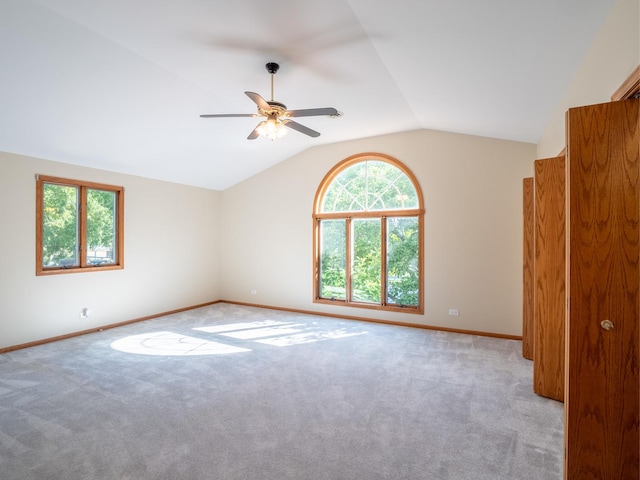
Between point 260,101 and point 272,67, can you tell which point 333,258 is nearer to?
point 272,67

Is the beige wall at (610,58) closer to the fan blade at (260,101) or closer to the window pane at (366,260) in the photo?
the fan blade at (260,101)

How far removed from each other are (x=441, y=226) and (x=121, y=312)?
17.3ft

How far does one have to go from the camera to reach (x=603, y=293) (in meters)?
1.65

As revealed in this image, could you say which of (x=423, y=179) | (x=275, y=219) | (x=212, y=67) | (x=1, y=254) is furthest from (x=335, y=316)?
(x=1, y=254)

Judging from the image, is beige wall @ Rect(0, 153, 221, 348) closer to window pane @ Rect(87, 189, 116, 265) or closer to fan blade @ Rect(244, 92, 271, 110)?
window pane @ Rect(87, 189, 116, 265)

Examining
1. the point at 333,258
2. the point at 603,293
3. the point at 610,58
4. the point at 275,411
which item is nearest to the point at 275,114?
the point at 610,58

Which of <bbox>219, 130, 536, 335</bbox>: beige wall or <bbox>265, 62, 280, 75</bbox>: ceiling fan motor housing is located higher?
<bbox>265, 62, 280, 75</bbox>: ceiling fan motor housing

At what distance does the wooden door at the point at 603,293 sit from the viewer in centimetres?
162

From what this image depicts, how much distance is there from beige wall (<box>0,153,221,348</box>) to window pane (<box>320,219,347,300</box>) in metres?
2.54

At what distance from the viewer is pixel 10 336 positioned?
416cm

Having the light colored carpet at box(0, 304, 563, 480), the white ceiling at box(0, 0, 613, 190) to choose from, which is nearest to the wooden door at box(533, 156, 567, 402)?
the light colored carpet at box(0, 304, 563, 480)

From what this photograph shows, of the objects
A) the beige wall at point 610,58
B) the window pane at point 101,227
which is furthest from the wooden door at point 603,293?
the window pane at point 101,227

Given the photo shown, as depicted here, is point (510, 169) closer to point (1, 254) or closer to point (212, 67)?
point (212, 67)

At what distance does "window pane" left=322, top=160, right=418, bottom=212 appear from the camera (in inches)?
215
